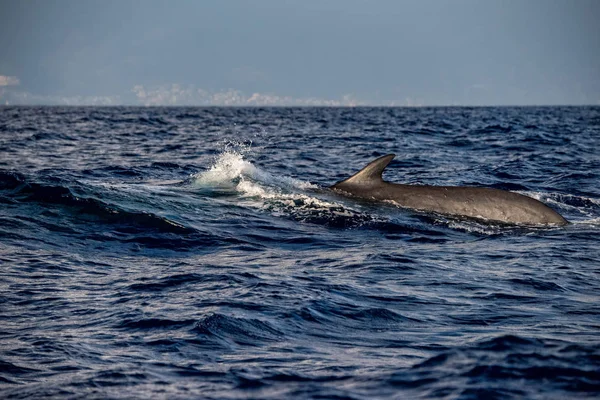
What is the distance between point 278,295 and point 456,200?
19.9 feet

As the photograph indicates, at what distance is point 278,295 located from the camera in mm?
8047

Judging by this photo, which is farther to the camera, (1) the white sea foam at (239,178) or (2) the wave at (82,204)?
(1) the white sea foam at (239,178)

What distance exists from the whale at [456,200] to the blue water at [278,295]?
388 millimetres

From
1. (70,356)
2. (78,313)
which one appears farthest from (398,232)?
(70,356)

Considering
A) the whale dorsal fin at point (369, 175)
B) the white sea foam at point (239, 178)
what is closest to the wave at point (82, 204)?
the white sea foam at point (239, 178)

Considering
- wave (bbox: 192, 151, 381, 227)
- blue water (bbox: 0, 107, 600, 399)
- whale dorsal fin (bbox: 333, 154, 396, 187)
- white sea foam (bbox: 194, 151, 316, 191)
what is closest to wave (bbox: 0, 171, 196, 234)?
blue water (bbox: 0, 107, 600, 399)

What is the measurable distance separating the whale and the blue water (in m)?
0.39

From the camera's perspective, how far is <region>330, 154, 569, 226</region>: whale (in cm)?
1273

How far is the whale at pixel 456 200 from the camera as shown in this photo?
12727mm

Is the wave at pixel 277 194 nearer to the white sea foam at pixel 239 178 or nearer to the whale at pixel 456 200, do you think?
the white sea foam at pixel 239 178

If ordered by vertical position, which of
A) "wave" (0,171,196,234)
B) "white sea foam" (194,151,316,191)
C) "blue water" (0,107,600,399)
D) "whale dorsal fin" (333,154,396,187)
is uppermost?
"whale dorsal fin" (333,154,396,187)

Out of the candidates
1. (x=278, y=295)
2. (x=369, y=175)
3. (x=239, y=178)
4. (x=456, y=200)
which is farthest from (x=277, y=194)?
(x=278, y=295)

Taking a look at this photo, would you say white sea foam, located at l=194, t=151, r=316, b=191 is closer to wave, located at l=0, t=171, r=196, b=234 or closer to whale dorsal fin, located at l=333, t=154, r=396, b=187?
whale dorsal fin, located at l=333, t=154, r=396, b=187

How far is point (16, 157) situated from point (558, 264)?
65.7 feet
